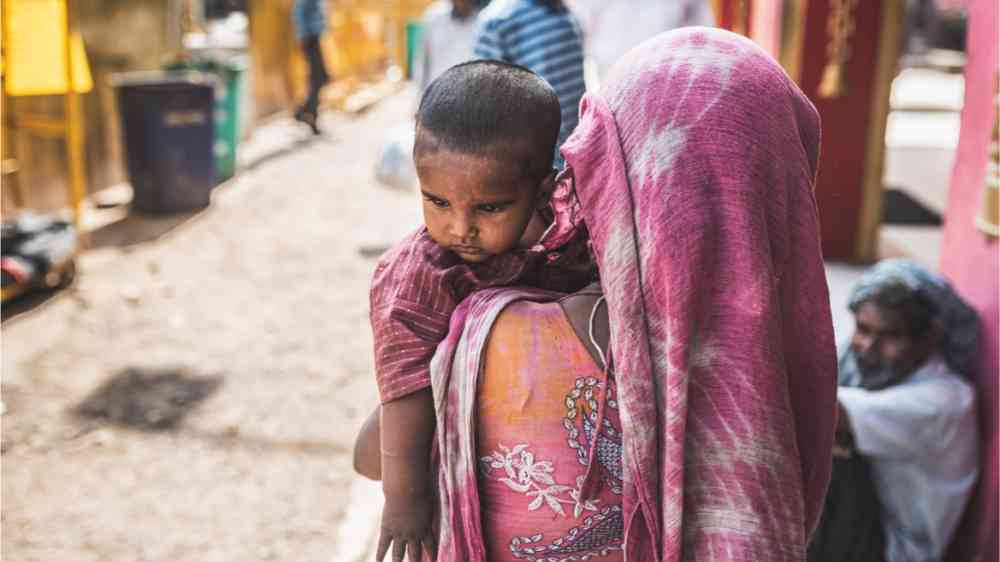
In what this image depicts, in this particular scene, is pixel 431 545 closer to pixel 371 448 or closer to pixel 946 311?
pixel 371 448

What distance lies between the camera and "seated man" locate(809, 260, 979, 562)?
9.89 feet

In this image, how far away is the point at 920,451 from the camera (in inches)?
119

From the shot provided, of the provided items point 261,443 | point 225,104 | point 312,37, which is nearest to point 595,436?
point 261,443

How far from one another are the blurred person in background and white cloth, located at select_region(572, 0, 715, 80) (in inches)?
326

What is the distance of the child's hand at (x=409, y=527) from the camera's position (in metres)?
1.66

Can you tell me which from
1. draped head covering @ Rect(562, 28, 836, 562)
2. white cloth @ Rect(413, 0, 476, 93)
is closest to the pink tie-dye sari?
draped head covering @ Rect(562, 28, 836, 562)

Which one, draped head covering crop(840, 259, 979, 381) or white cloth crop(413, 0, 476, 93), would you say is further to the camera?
white cloth crop(413, 0, 476, 93)

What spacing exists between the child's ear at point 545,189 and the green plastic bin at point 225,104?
8271 millimetres

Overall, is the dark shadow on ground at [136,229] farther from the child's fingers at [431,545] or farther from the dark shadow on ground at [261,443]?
the child's fingers at [431,545]

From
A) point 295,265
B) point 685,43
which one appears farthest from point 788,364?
point 295,265

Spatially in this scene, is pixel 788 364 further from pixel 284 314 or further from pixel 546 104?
pixel 284 314

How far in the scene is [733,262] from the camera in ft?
4.52

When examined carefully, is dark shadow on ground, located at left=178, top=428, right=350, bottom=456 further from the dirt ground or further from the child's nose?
the child's nose

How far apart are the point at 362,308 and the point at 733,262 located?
17.2 ft
